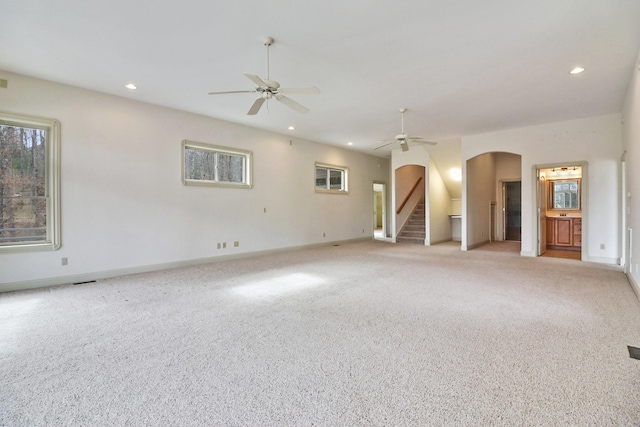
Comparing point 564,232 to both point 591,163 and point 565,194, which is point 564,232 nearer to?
point 565,194

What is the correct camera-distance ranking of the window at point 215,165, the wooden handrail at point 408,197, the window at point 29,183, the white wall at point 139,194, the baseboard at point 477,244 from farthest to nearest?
1. the wooden handrail at point 408,197
2. the baseboard at point 477,244
3. the window at point 215,165
4. the white wall at point 139,194
5. the window at point 29,183

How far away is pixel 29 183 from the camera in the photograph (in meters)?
4.62

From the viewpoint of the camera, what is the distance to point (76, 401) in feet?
6.18

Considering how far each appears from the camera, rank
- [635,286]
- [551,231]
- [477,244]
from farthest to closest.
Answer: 1. [477,244]
2. [551,231]
3. [635,286]

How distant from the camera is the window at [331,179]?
9312 millimetres

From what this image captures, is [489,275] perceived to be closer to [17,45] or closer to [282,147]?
[282,147]

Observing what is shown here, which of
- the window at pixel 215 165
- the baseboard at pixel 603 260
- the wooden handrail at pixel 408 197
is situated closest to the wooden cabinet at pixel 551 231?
the baseboard at pixel 603 260

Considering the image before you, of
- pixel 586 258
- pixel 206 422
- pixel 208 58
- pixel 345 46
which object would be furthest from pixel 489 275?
pixel 208 58

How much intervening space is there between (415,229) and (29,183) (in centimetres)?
942

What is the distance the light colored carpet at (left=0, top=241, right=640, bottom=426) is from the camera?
1764 mm

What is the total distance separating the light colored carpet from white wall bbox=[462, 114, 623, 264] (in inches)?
88.5

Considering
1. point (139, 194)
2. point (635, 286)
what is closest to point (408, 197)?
point (635, 286)

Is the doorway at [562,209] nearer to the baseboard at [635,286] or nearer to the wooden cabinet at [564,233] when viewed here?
the wooden cabinet at [564,233]

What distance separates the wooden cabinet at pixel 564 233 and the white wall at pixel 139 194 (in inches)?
276
